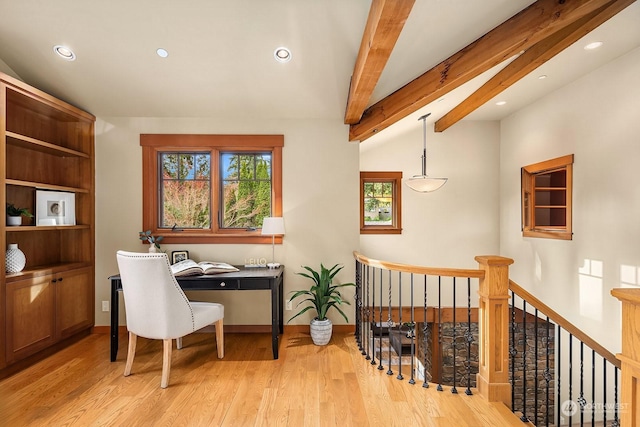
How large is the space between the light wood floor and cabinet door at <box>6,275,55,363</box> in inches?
7.8

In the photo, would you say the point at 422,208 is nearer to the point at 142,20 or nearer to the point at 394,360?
the point at 394,360

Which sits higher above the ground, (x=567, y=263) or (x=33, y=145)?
(x=33, y=145)

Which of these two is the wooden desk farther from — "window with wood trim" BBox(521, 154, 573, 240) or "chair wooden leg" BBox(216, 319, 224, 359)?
"window with wood trim" BBox(521, 154, 573, 240)

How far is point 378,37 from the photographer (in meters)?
2.05

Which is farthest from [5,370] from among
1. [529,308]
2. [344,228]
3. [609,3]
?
[529,308]

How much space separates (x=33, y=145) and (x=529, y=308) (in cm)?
624

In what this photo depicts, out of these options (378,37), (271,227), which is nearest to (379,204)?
(271,227)

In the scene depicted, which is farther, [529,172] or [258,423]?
[529,172]

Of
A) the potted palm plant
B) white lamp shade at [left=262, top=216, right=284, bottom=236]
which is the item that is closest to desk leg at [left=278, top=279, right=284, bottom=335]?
the potted palm plant

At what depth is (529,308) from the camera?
480cm

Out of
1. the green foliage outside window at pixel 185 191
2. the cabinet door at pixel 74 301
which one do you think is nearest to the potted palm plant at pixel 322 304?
the green foliage outside window at pixel 185 191

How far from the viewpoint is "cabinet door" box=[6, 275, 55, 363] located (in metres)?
2.76

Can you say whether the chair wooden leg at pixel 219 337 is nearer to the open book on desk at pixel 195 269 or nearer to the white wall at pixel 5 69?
the open book on desk at pixel 195 269

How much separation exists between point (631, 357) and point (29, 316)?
4.04 m
